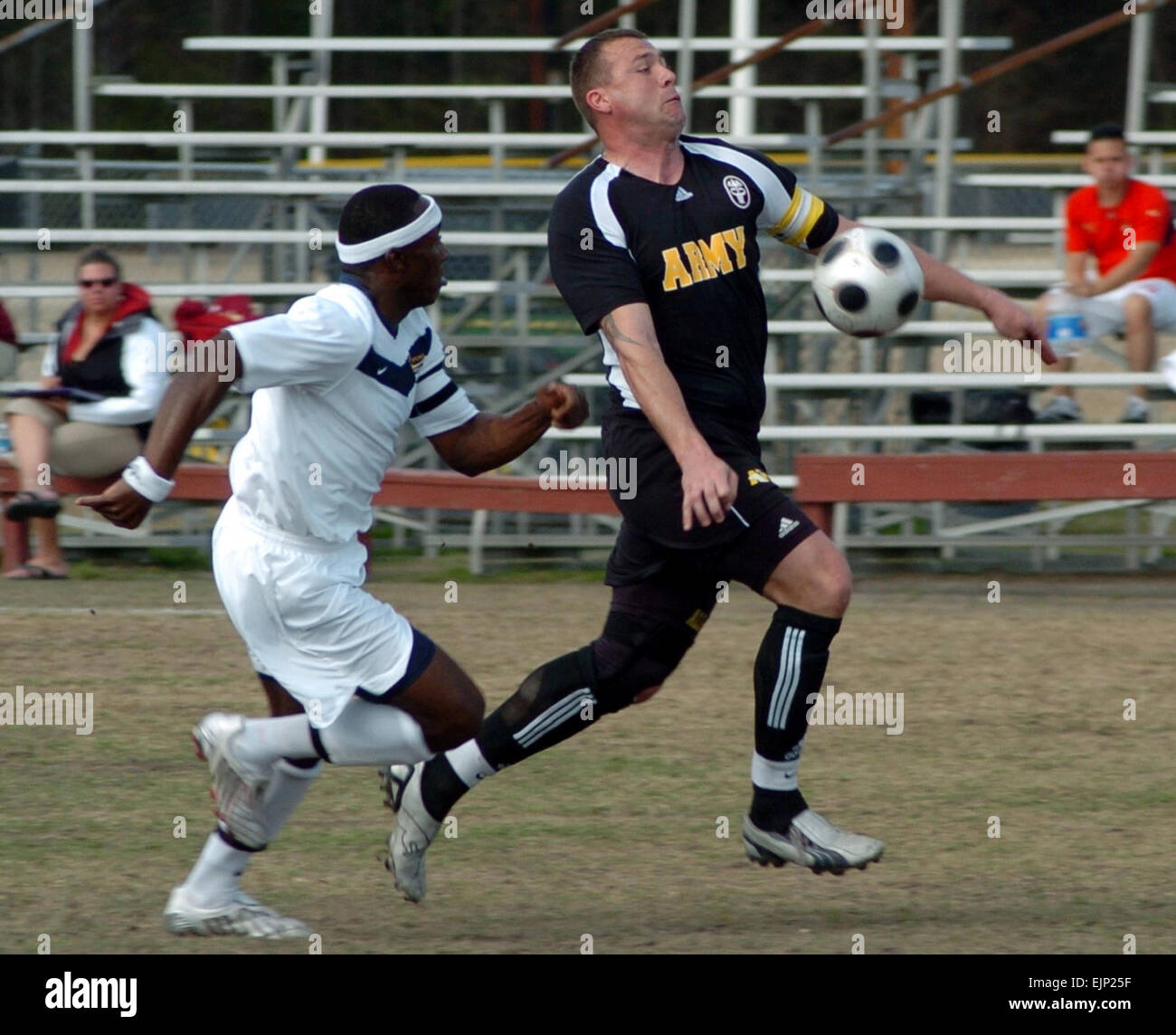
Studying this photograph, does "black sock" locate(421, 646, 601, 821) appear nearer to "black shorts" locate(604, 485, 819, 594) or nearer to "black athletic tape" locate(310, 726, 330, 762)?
"black shorts" locate(604, 485, 819, 594)

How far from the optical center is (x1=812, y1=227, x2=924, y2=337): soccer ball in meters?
5.11

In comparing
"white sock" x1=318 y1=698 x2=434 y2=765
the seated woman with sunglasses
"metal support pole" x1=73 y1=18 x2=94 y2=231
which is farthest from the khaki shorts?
"white sock" x1=318 y1=698 x2=434 y2=765

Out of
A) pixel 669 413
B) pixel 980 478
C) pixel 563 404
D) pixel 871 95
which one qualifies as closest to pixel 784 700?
pixel 669 413

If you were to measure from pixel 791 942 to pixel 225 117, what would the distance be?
18.4 meters

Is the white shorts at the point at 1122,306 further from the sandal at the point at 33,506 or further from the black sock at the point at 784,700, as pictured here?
the black sock at the point at 784,700

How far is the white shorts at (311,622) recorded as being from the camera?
4273 mm

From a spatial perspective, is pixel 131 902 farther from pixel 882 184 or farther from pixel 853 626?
pixel 882 184

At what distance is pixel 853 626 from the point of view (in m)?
8.25

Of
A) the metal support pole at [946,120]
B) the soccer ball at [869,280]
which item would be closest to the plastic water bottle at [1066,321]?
the metal support pole at [946,120]

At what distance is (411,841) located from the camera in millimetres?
4680

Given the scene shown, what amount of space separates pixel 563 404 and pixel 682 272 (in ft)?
1.69

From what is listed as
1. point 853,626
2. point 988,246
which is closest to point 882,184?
point 988,246

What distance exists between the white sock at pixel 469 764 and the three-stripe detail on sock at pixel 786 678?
69 cm

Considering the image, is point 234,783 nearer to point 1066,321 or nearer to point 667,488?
point 667,488
